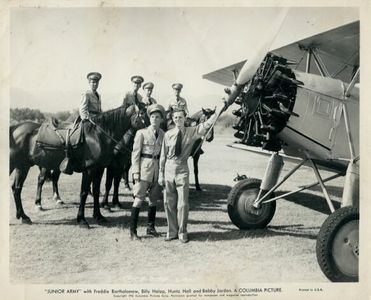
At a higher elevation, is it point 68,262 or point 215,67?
point 215,67

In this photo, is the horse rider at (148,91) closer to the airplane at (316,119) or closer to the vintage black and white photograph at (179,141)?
the vintage black and white photograph at (179,141)

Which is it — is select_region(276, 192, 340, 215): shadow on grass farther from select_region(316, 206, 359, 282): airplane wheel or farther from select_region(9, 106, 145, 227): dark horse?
select_region(9, 106, 145, 227): dark horse

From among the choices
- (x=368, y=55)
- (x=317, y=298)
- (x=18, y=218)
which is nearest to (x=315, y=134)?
(x=368, y=55)

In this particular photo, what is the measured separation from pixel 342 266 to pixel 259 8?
3162 millimetres

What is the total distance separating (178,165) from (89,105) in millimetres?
1915

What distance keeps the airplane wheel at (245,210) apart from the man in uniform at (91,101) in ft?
7.85

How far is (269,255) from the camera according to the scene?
4.79 m

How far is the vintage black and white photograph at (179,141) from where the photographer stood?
4441 mm

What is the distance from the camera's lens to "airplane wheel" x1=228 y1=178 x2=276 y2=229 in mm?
5527

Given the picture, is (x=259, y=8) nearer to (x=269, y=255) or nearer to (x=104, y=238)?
(x=269, y=255)

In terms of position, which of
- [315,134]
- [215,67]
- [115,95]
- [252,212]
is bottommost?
[252,212]

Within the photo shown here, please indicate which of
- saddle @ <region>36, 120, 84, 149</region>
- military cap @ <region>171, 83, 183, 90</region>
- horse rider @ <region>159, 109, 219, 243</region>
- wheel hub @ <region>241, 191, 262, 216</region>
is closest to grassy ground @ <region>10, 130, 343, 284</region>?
wheel hub @ <region>241, 191, 262, 216</region>

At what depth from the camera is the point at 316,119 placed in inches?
186

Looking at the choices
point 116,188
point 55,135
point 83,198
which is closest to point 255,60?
point 83,198
